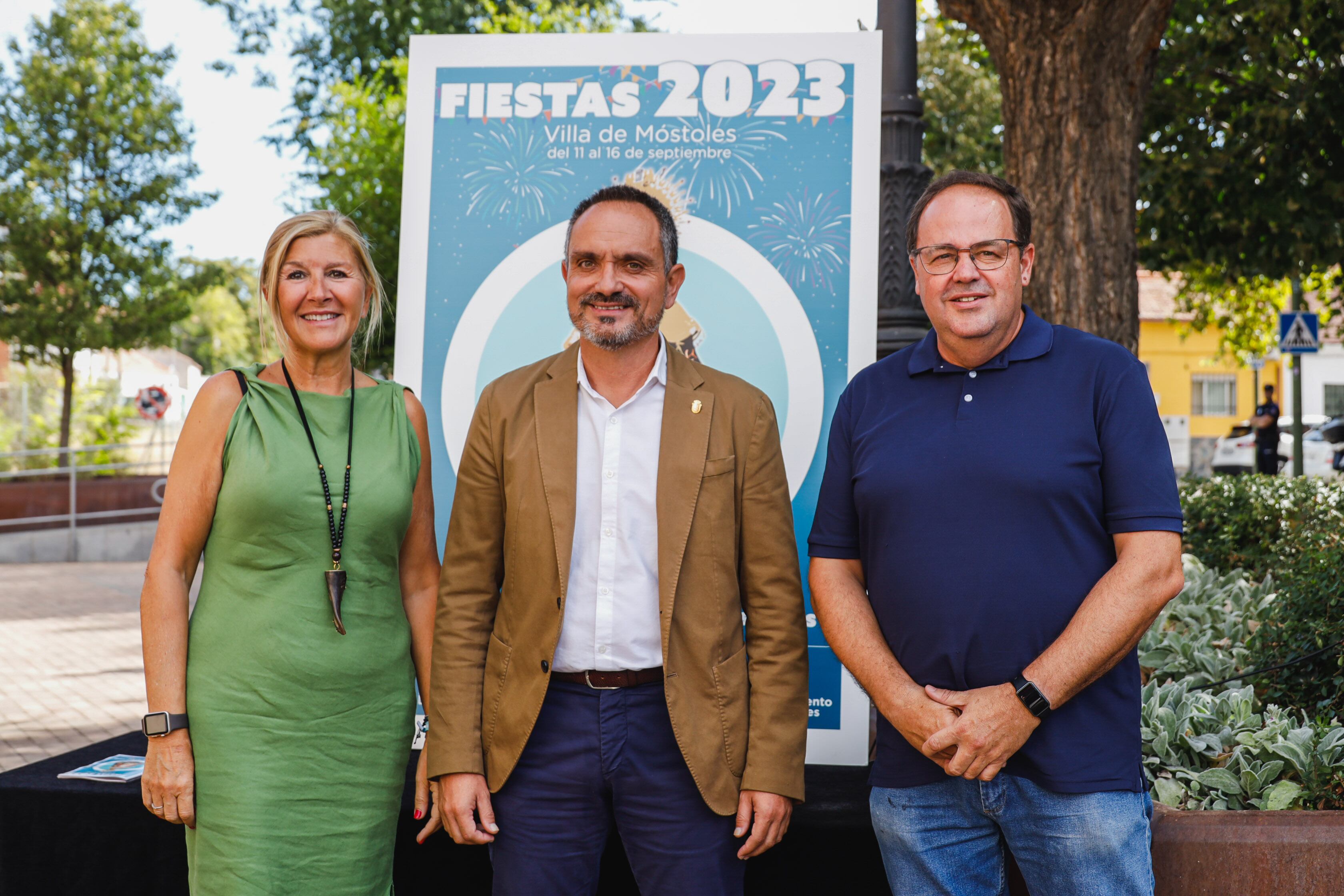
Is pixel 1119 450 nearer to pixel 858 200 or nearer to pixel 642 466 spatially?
pixel 642 466

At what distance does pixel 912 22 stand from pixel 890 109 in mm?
411

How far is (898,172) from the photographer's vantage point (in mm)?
4098

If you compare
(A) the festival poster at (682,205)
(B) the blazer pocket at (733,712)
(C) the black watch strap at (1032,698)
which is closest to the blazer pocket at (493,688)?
(B) the blazer pocket at (733,712)

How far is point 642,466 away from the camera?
229cm

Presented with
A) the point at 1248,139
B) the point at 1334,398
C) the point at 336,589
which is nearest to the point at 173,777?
the point at 336,589

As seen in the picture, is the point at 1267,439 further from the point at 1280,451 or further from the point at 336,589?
the point at 336,589

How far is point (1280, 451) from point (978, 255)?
27741 millimetres

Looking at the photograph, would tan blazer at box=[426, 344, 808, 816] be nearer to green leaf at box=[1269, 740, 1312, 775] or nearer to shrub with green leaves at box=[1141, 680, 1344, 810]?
shrub with green leaves at box=[1141, 680, 1344, 810]

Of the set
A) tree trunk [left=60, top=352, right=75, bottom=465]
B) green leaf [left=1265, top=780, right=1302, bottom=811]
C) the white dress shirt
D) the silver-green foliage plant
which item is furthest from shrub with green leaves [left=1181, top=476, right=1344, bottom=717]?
tree trunk [left=60, top=352, right=75, bottom=465]

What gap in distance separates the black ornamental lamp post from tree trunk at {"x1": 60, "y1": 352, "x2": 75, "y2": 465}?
15.8 m

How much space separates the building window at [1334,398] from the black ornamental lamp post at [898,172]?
4156cm

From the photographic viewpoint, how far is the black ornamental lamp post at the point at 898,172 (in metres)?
4.09

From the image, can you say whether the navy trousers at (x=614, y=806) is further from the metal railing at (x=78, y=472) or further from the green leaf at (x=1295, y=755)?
the metal railing at (x=78, y=472)

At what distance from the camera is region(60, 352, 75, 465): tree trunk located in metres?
16.4
